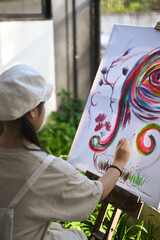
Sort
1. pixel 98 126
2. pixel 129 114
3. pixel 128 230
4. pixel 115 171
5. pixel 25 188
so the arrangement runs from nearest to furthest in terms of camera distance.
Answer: pixel 25 188
pixel 115 171
pixel 129 114
pixel 98 126
pixel 128 230

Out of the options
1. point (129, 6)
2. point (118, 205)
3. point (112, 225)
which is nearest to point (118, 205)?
point (118, 205)

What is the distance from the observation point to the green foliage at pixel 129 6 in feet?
11.5

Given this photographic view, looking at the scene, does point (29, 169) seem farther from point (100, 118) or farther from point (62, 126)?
point (62, 126)

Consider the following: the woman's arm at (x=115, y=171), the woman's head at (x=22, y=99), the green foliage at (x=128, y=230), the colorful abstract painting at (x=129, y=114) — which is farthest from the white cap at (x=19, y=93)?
the green foliage at (x=128, y=230)

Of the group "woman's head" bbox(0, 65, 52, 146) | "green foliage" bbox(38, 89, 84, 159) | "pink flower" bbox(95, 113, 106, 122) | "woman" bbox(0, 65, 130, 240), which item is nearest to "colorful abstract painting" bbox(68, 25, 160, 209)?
"pink flower" bbox(95, 113, 106, 122)

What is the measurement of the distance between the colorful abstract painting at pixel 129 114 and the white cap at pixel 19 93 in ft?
2.33

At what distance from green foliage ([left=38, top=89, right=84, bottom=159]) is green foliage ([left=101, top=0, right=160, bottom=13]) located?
112 centimetres

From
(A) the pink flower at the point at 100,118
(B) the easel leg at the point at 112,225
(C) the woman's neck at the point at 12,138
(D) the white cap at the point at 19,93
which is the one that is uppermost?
(D) the white cap at the point at 19,93

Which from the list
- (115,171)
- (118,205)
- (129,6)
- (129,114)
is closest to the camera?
(115,171)

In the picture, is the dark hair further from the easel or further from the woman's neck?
the easel

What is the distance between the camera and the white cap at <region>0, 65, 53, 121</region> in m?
1.31

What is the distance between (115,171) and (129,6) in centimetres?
257

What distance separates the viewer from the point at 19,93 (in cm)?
132

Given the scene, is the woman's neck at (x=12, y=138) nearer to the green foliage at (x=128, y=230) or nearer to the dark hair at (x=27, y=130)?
the dark hair at (x=27, y=130)
